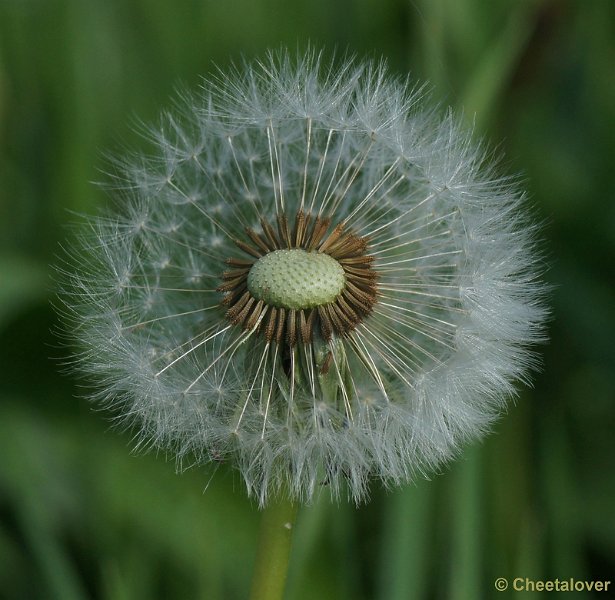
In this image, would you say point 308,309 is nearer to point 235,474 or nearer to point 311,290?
point 311,290

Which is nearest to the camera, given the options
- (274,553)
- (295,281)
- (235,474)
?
(274,553)

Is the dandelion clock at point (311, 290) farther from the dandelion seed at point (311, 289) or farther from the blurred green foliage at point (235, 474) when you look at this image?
the blurred green foliage at point (235, 474)

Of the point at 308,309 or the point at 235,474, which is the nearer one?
the point at 308,309

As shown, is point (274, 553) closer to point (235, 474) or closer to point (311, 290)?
point (311, 290)

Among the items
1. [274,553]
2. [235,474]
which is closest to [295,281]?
[274,553]

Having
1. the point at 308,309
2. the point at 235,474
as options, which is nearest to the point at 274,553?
the point at 308,309

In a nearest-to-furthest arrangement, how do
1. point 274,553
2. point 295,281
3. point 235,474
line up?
point 274,553, point 295,281, point 235,474

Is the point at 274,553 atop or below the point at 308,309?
below
